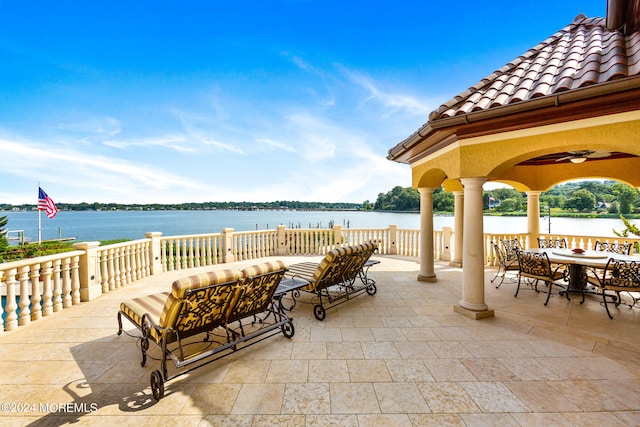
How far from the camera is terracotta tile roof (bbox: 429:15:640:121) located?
3.12 m

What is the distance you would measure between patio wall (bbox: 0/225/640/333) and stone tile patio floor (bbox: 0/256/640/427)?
1.67 feet

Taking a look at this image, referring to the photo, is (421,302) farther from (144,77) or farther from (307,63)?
(144,77)

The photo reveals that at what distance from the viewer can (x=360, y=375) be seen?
2770mm

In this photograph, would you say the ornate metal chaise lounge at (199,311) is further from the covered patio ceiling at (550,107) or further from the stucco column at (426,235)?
the stucco column at (426,235)

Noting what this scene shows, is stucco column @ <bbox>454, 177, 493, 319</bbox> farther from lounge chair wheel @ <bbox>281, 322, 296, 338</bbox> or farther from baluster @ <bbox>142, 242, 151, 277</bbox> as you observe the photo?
baluster @ <bbox>142, 242, 151, 277</bbox>

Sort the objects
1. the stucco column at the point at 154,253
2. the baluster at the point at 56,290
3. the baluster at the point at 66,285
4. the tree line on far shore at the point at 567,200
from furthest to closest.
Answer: the tree line on far shore at the point at 567,200 < the stucco column at the point at 154,253 < the baluster at the point at 66,285 < the baluster at the point at 56,290

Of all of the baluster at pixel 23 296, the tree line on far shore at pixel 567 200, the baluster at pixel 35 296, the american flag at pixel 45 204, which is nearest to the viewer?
the baluster at pixel 23 296

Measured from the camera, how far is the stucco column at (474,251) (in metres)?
4.39

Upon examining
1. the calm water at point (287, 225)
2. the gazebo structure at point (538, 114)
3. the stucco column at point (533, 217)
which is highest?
the gazebo structure at point (538, 114)

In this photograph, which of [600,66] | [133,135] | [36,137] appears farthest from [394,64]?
[36,137]

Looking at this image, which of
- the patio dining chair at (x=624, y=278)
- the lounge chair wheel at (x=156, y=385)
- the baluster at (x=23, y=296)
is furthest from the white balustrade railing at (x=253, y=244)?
the patio dining chair at (x=624, y=278)

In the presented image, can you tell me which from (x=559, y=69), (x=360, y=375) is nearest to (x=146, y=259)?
(x=360, y=375)

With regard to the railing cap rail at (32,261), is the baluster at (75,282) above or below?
below

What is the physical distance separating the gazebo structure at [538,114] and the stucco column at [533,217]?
475 centimetres
